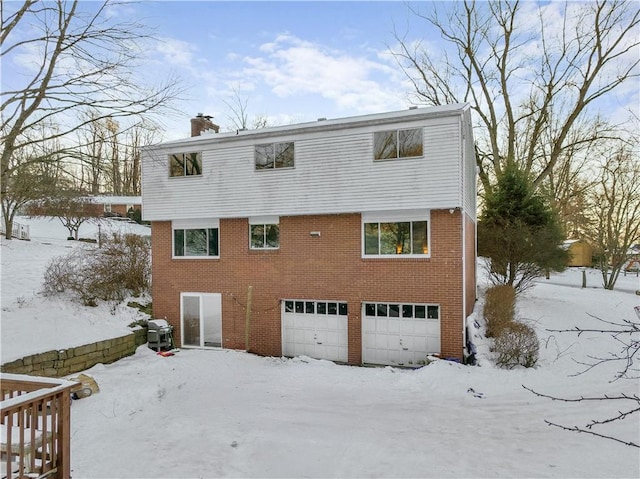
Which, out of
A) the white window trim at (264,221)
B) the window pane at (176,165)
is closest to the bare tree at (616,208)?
the white window trim at (264,221)

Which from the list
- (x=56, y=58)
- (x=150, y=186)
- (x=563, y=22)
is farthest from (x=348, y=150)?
(x=563, y=22)

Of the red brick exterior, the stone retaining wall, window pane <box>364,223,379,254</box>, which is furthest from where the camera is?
window pane <box>364,223,379,254</box>

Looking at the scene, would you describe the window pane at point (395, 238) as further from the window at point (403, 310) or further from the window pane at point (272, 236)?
the window pane at point (272, 236)

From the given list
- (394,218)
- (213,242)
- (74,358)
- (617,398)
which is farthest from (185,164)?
(617,398)

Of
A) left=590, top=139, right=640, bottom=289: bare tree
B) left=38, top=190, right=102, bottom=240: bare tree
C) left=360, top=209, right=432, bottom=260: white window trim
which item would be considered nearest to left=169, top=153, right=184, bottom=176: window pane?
left=360, top=209, right=432, bottom=260: white window trim

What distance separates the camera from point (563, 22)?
22.3 metres

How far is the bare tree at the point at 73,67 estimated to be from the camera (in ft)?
31.5

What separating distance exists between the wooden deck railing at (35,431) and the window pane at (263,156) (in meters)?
9.40

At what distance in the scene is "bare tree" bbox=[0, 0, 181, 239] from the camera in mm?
9609

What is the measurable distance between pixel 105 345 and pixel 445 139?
1160 cm

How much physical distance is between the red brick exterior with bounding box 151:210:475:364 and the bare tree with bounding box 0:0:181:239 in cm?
488

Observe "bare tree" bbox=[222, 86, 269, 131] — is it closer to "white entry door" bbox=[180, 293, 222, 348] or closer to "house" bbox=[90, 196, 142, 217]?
"house" bbox=[90, 196, 142, 217]

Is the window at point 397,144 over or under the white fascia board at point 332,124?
under

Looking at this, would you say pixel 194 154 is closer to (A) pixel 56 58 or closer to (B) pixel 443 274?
(A) pixel 56 58
